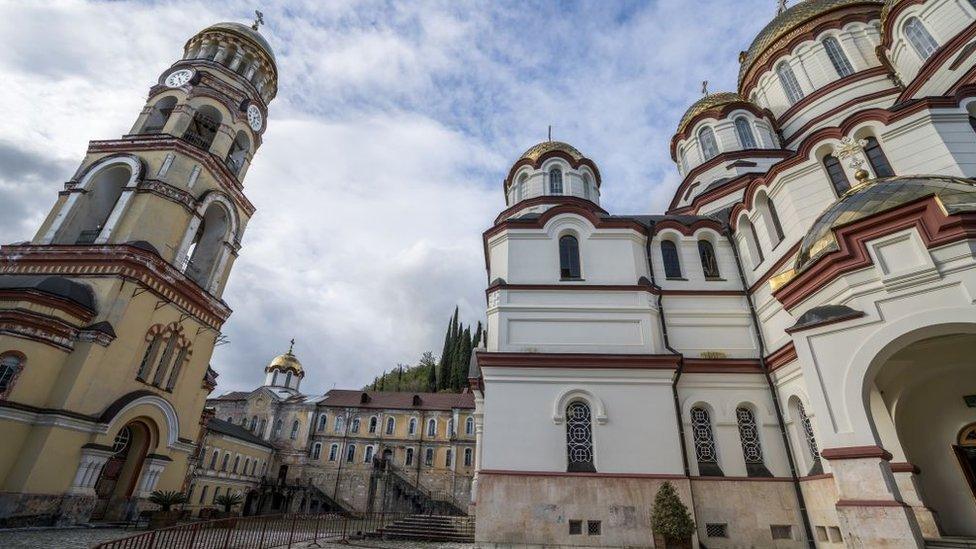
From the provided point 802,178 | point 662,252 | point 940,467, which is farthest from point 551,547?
point 802,178

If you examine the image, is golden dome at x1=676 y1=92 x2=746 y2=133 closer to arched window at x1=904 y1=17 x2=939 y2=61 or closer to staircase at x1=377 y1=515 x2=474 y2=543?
arched window at x1=904 y1=17 x2=939 y2=61

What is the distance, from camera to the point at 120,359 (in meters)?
13.3

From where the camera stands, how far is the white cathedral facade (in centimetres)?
768

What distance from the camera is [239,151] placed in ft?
66.7

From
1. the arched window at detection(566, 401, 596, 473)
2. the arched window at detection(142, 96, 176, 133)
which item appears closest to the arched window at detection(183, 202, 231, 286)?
the arched window at detection(142, 96, 176, 133)

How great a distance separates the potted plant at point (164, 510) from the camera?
503 inches

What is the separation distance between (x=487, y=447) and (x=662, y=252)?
8.32m

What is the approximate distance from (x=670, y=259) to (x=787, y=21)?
1324 centimetres

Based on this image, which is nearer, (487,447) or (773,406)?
(487,447)

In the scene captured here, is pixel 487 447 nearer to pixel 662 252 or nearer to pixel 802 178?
pixel 662 252

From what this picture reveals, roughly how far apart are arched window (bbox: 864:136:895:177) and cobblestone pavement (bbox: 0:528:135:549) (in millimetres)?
19222

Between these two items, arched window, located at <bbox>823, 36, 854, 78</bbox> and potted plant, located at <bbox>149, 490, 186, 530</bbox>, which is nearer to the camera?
potted plant, located at <bbox>149, 490, 186, 530</bbox>

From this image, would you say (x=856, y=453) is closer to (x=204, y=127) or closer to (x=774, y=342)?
(x=774, y=342)

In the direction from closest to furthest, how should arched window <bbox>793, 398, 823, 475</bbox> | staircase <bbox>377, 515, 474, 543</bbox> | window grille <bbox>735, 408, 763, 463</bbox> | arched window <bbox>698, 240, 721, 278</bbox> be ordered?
1. arched window <bbox>793, 398, 823, 475</bbox>
2. window grille <bbox>735, 408, 763, 463</bbox>
3. staircase <bbox>377, 515, 474, 543</bbox>
4. arched window <bbox>698, 240, 721, 278</bbox>
